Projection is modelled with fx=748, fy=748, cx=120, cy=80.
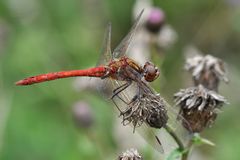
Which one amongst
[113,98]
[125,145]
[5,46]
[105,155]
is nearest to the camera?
[113,98]

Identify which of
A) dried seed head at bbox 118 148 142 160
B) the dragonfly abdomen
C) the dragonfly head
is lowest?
dried seed head at bbox 118 148 142 160

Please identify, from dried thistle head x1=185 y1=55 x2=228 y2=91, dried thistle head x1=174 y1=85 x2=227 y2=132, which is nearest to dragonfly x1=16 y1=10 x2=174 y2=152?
dried thistle head x1=174 y1=85 x2=227 y2=132

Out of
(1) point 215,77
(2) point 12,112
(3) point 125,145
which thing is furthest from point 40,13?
(1) point 215,77

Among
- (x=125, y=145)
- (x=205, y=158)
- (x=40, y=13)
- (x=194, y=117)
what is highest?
(x=40, y=13)

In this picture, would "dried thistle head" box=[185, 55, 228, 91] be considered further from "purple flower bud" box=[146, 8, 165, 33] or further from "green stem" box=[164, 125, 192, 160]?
"purple flower bud" box=[146, 8, 165, 33]

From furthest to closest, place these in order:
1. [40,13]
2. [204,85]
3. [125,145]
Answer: [40,13] < [125,145] < [204,85]

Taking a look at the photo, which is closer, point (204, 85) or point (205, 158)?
point (204, 85)

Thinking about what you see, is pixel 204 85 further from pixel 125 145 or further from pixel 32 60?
pixel 32 60
